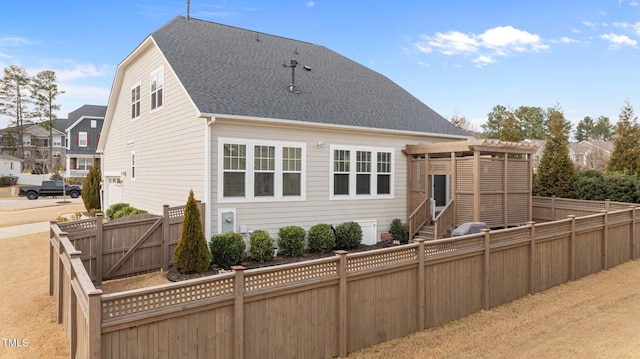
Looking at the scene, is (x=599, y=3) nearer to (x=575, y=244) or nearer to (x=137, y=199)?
(x=575, y=244)

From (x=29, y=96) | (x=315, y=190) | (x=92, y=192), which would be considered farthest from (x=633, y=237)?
(x=29, y=96)

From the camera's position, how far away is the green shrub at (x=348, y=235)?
39.0ft

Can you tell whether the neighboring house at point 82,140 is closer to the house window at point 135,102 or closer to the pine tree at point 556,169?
the house window at point 135,102

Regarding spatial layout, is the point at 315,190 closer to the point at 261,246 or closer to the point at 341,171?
the point at 341,171

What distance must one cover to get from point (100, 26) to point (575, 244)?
25.6 meters

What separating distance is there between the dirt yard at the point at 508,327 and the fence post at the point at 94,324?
2565mm

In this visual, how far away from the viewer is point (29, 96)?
4641 centimetres

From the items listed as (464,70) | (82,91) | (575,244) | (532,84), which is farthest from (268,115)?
(82,91)

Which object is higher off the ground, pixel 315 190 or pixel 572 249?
pixel 315 190

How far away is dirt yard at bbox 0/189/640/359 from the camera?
5352mm

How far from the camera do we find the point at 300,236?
10.9 m

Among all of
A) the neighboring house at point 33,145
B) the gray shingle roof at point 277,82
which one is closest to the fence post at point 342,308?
the gray shingle roof at point 277,82

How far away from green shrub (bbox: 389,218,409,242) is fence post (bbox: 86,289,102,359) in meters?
10.7

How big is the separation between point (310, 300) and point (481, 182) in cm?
852
